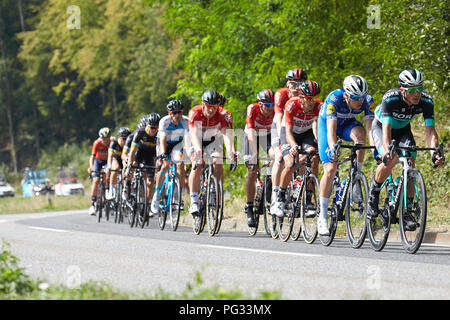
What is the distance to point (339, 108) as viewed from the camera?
10766 mm

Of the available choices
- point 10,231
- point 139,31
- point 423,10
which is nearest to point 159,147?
point 10,231

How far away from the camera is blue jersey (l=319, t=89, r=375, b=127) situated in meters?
10.7

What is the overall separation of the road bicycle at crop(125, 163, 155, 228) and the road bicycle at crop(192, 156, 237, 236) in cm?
296

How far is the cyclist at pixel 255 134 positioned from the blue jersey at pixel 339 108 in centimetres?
235

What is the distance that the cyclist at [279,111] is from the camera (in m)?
12.3

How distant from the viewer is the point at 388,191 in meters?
10.2

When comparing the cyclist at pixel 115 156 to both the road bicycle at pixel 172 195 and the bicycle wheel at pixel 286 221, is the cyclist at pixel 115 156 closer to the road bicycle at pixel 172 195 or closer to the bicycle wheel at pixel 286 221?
the road bicycle at pixel 172 195

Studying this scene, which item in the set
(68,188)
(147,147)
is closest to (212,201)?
(147,147)

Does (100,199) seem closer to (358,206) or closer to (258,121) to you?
(258,121)

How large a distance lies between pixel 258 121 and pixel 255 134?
22 centimetres

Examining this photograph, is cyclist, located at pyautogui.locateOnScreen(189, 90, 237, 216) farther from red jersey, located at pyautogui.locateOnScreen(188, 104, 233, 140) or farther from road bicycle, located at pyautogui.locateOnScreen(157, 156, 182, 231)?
road bicycle, located at pyautogui.locateOnScreen(157, 156, 182, 231)

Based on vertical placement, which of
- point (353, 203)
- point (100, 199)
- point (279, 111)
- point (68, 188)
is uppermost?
point (279, 111)

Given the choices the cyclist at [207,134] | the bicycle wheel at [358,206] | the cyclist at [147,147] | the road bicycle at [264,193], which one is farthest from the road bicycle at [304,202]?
the cyclist at [147,147]

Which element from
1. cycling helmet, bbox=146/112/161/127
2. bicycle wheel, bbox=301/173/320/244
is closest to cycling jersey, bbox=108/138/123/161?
cycling helmet, bbox=146/112/161/127
